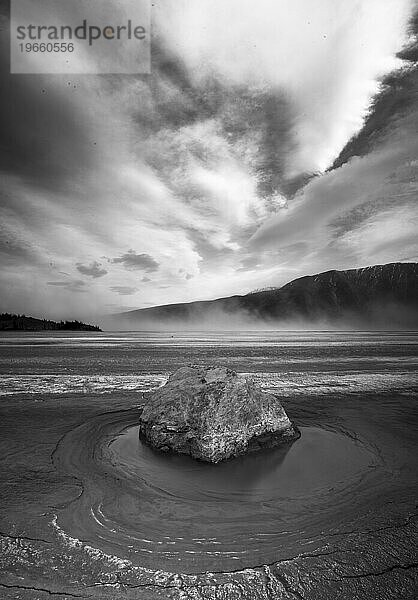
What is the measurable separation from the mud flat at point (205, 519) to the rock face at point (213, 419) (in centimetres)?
31

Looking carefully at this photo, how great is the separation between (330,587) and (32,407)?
1026 cm

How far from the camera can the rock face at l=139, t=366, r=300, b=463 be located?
7266 millimetres

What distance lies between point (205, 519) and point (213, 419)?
2675mm

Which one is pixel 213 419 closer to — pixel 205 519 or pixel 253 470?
pixel 253 470

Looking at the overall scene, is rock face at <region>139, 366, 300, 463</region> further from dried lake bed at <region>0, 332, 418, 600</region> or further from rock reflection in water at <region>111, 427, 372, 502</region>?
dried lake bed at <region>0, 332, 418, 600</region>

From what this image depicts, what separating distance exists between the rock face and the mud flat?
1.02ft

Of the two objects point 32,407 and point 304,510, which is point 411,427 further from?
point 32,407

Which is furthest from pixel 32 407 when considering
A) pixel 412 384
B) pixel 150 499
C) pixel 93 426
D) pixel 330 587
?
pixel 412 384

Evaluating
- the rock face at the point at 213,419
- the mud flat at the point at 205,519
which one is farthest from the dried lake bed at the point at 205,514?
the rock face at the point at 213,419

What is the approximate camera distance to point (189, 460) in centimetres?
706

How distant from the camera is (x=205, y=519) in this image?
4.83 m

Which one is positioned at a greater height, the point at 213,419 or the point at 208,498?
the point at 213,419


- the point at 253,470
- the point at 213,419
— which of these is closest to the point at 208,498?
the point at 253,470

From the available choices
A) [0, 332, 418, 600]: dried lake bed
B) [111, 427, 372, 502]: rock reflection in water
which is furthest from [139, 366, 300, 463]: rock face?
[0, 332, 418, 600]: dried lake bed
